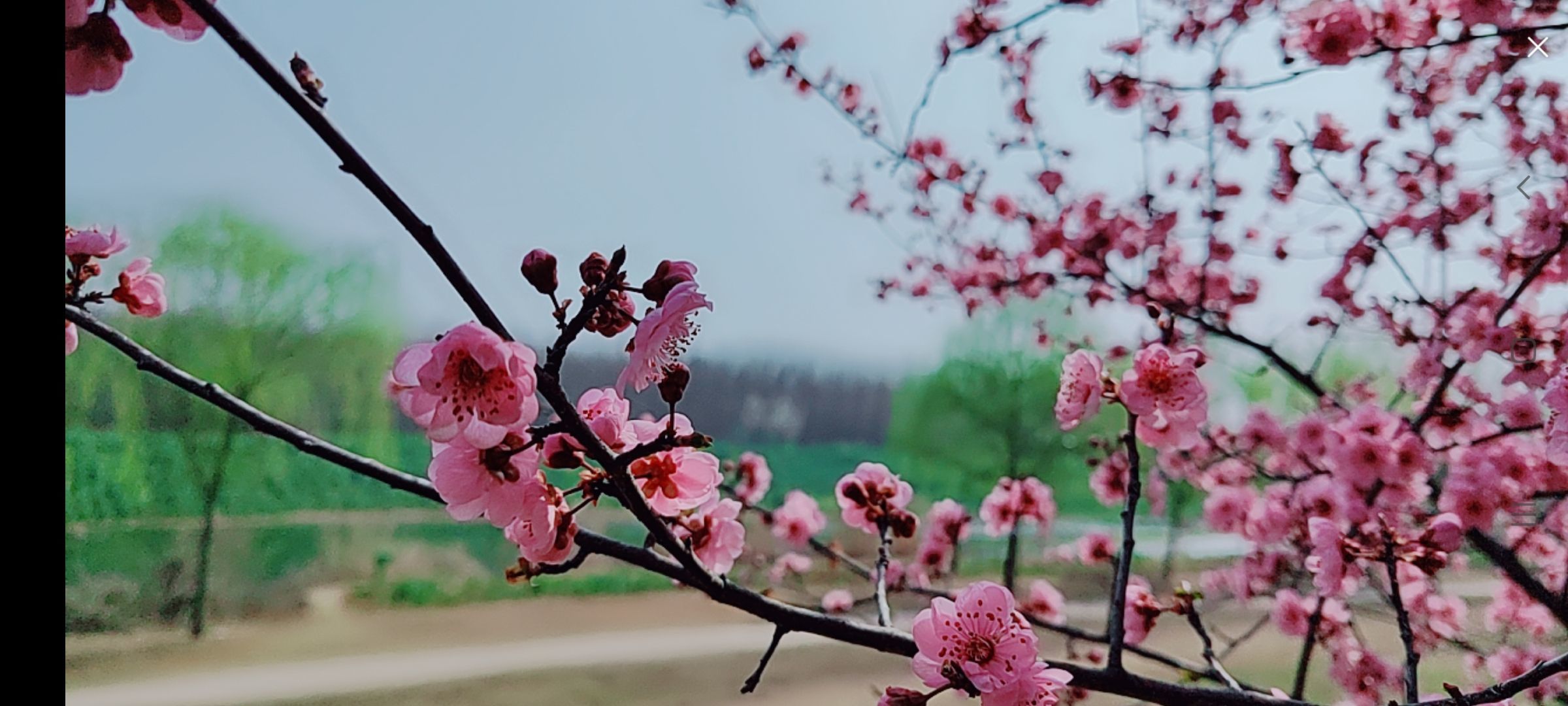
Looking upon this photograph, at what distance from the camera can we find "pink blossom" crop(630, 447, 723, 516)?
1.36ft

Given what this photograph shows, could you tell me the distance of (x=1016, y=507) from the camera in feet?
3.59

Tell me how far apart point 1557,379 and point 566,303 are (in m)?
0.56

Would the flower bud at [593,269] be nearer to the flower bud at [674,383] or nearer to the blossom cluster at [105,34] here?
the flower bud at [674,383]

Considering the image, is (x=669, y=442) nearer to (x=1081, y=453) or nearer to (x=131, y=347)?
(x=131, y=347)

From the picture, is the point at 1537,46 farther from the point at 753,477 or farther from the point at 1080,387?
the point at 753,477

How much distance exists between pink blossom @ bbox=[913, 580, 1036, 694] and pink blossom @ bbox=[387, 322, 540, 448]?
0.81 feet

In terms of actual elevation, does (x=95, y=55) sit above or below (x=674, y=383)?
above

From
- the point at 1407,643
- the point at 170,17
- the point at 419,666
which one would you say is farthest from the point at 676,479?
the point at 419,666

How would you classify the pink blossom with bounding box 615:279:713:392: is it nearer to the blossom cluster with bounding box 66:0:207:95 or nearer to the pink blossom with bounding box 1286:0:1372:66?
the blossom cluster with bounding box 66:0:207:95

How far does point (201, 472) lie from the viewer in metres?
1.14

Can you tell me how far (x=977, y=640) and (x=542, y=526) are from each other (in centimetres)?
23

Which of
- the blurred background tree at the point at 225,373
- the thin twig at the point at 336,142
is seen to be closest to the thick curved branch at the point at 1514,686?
the thin twig at the point at 336,142

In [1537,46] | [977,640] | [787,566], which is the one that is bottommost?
[787,566]

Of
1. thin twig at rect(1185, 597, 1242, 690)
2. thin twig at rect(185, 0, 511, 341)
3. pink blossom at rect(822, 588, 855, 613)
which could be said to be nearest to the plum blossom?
pink blossom at rect(822, 588, 855, 613)
